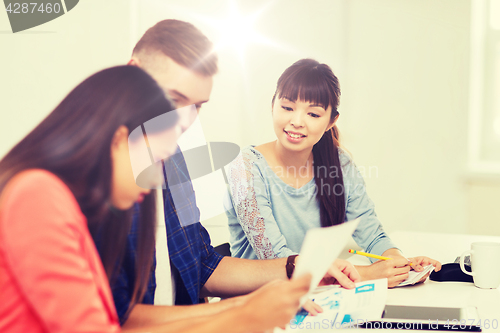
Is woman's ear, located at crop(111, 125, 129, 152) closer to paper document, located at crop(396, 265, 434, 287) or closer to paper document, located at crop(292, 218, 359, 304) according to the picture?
paper document, located at crop(292, 218, 359, 304)

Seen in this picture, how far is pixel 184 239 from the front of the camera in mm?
737

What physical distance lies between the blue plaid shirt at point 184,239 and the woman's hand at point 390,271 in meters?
0.31

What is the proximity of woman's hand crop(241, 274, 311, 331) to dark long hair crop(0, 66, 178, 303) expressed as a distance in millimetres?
204

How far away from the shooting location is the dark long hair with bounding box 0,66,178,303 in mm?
395

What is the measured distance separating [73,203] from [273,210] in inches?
31.1

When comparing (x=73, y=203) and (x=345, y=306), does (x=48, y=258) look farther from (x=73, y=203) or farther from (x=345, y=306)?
(x=345, y=306)

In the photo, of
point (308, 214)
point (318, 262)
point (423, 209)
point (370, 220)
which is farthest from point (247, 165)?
point (423, 209)

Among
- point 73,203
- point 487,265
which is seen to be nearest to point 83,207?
point 73,203

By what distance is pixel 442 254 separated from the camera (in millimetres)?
1006

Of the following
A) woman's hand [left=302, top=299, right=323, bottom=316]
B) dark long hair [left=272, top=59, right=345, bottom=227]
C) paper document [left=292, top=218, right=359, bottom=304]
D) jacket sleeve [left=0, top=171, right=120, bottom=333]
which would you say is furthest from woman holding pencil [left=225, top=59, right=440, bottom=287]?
jacket sleeve [left=0, top=171, right=120, bottom=333]

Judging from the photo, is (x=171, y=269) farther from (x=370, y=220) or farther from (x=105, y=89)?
(x=370, y=220)

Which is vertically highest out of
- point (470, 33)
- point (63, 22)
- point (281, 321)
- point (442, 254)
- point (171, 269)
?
point (63, 22)

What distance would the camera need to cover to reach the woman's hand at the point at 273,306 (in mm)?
398

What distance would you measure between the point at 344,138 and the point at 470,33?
0.74 m
